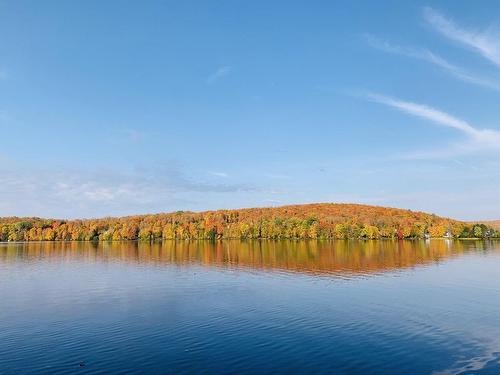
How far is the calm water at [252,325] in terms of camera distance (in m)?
24.3

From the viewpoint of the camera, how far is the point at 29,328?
32781 millimetres

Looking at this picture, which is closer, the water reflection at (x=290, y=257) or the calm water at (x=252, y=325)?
the calm water at (x=252, y=325)

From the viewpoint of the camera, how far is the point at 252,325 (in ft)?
110

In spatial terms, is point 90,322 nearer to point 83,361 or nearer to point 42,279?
point 83,361

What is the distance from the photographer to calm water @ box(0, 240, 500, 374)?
79.7 ft

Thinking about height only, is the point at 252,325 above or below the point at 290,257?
below

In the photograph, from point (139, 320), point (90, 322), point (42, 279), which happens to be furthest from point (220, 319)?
point (42, 279)

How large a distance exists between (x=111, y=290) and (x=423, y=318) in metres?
38.3

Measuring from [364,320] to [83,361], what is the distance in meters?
23.1

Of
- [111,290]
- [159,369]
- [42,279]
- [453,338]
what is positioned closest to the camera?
[159,369]

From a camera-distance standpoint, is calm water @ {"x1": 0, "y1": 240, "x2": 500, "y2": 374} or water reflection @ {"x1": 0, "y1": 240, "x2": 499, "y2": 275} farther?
water reflection @ {"x1": 0, "y1": 240, "x2": 499, "y2": 275}

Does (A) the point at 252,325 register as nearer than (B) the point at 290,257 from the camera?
Yes

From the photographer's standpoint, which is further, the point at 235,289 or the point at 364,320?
the point at 235,289

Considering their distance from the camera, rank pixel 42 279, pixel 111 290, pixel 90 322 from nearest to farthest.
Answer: pixel 90 322 < pixel 111 290 < pixel 42 279
